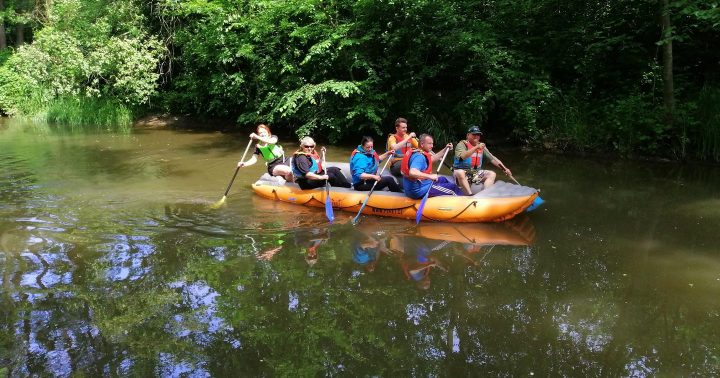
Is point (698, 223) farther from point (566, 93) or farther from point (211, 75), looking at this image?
point (211, 75)

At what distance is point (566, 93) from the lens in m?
11.2

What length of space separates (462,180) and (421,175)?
1.93 feet

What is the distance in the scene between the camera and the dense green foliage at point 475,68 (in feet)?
32.6

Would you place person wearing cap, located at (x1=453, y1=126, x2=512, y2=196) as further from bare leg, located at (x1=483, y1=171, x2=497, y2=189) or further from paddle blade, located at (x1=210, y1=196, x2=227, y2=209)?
paddle blade, located at (x1=210, y1=196, x2=227, y2=209)

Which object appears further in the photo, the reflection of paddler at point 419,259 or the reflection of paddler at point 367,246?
the reflection of paddler at point 367,246

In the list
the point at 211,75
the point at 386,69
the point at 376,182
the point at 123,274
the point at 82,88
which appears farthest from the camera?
the point at 82,88

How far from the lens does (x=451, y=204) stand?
6555 millimetres

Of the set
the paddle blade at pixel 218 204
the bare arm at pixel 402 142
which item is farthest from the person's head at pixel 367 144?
the paddle blade at pixel 218 204

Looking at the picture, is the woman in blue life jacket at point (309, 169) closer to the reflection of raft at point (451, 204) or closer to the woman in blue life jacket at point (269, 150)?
the reflection of raft at point (451, 204)

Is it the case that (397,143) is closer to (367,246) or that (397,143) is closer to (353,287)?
(367,246)

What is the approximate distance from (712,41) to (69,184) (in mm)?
11847

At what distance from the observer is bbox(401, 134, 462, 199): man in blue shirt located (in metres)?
6.62

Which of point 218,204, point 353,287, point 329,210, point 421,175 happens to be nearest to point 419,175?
point 421,175

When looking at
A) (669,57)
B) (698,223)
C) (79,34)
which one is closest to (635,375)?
(698,223)
